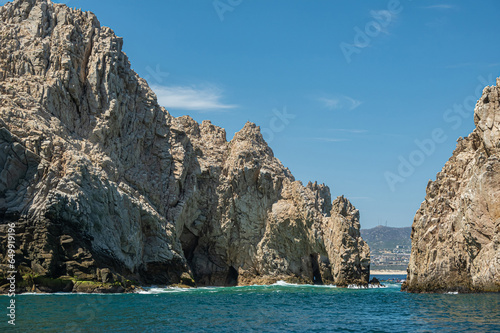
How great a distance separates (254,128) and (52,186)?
1972 inches

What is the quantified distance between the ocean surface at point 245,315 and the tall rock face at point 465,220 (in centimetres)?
514

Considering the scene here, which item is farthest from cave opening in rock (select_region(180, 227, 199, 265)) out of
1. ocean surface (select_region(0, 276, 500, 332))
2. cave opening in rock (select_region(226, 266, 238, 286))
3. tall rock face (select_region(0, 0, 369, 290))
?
ocean surface (select_region(0, 276, 500, 332))

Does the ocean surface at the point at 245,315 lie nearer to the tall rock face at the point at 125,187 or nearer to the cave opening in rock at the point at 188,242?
the tall rock face at the point at 125,187

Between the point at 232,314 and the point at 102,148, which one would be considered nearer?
the point at 232,314

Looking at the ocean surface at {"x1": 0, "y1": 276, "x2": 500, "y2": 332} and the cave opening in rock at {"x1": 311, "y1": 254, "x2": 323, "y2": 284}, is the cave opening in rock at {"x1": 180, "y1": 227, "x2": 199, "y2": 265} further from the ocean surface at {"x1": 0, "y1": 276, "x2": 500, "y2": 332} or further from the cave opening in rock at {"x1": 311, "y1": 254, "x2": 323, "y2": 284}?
the ocean surface at {"x1": 0, "y1": 276, "x2": 500, "y2": 332}

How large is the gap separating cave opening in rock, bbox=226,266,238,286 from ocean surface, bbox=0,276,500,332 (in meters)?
39.4

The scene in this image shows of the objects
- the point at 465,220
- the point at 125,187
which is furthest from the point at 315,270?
the point at 465,220

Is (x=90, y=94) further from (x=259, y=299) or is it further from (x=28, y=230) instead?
(x=259, y=299)

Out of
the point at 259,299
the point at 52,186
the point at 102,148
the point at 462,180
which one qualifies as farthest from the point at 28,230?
the point at 462,180

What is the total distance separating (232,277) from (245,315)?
53.4 meters

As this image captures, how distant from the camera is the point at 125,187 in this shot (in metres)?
72.9

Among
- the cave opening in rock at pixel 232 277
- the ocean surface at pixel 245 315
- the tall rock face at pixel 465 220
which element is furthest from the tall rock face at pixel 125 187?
the tall rock face at pixel 465 220

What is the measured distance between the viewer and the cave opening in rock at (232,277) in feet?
307

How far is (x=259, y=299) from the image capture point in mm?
58000
